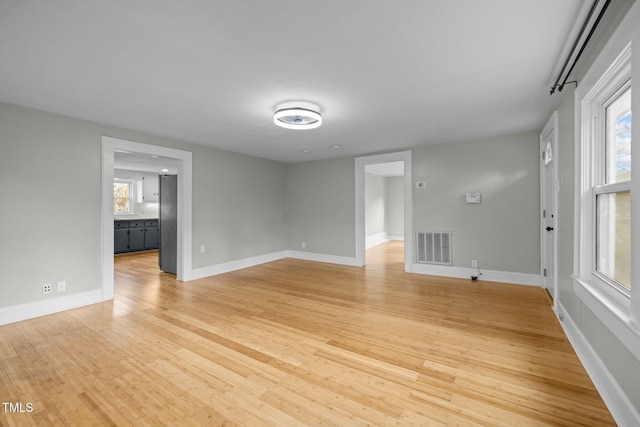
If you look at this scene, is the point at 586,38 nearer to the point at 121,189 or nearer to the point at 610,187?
the point at 610,187

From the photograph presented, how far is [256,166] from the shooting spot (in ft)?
19.4

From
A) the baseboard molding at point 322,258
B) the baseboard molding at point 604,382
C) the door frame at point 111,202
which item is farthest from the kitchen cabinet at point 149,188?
the baseboard molding at point 604,382

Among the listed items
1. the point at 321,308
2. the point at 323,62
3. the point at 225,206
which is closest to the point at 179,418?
the point at 321,308

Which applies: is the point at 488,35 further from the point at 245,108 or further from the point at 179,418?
the point at 179,418

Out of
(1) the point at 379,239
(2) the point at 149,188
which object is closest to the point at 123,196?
(2) the point at 149,188

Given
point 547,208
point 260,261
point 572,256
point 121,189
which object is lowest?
point 260,261

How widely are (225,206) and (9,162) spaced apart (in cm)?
282

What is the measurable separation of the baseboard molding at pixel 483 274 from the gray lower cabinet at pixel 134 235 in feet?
23.4

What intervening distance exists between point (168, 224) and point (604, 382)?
19.1 ft

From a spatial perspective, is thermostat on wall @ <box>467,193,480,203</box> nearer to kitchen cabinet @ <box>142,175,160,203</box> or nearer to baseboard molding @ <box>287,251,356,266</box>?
baseboard molding @ <box>287,251,356,266</box>

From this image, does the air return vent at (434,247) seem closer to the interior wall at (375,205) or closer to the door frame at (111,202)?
the interior wall at (375,205)

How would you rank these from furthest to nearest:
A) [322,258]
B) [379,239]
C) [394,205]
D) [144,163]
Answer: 1. [394,205]
2. [379,239]
3. [144,163]
4. [322,258]

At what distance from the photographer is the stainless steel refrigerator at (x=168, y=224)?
496cm

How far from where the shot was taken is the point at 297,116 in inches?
119
